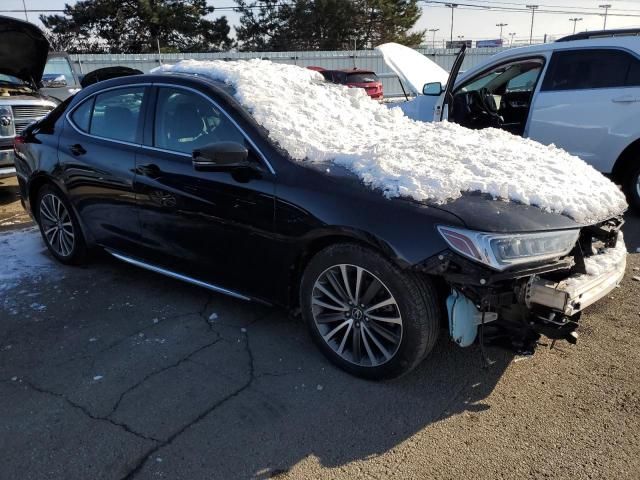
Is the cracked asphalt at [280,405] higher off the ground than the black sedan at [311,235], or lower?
lower

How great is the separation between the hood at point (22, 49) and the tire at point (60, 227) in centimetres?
331

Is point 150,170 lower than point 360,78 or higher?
lower

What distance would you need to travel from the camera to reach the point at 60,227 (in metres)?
4.93

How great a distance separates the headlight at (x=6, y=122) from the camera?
7621 mm

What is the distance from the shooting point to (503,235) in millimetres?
2641

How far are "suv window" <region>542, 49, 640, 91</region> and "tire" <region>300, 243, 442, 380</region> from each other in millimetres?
4215

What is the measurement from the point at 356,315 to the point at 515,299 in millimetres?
855

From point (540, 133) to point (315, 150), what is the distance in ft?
12.5

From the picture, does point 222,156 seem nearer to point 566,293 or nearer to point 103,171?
point 103,171

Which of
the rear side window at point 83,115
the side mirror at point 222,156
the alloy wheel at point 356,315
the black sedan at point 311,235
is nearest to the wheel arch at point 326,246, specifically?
the black sedan at point 311,235

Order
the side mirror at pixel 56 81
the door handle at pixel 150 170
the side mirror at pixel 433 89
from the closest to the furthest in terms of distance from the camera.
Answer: the door handle at pixel 150 170 < the side mirror at pixel 433 89 < the side mirror at pixel 56 81

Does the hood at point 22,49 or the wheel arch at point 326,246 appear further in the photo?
the hood at point 22,49

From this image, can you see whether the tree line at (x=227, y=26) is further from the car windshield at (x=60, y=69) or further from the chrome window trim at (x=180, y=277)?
the chrome window trim at (x=180, y=277)

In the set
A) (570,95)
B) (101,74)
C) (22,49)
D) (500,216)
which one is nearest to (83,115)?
(500,216)
